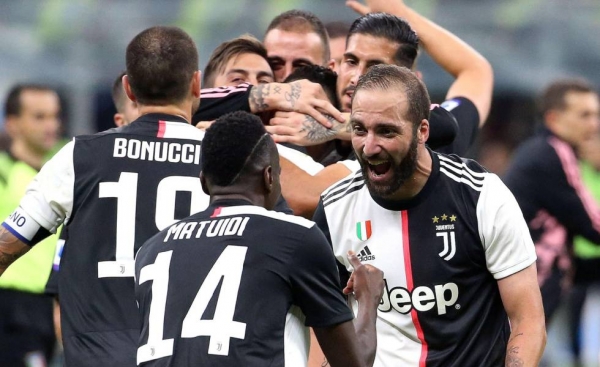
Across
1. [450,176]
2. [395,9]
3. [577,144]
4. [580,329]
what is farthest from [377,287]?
[580,329]

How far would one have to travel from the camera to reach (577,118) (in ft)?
35.6

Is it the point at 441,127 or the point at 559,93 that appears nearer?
the point at 441,127

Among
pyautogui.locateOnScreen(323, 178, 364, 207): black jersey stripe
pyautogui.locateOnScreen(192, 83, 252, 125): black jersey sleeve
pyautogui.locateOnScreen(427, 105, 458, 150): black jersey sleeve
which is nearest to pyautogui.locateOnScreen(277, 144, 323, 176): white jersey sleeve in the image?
pyautogui.locateOnScreen(192, 83, 252, 125): black jersey sleeve

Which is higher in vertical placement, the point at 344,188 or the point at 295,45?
the point at 295,45

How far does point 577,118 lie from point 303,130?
Answer: 220 inches

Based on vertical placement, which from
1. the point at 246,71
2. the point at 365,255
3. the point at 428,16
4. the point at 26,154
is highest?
the point at 246,71

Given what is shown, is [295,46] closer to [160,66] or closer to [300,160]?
[300,160]

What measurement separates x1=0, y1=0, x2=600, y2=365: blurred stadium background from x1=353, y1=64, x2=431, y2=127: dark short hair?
1062 cm

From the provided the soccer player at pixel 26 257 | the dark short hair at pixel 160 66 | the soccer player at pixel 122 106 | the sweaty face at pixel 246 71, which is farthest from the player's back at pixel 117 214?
the soccer player at pixel 26 257

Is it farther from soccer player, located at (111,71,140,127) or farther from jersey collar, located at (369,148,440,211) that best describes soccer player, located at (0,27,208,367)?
soccer player, located at (111,71,140,127)

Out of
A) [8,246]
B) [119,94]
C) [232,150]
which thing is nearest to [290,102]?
[8,246]

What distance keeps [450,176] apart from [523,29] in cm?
1176

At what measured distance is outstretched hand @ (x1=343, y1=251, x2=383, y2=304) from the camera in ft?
15.3

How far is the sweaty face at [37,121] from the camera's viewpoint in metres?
10.1
